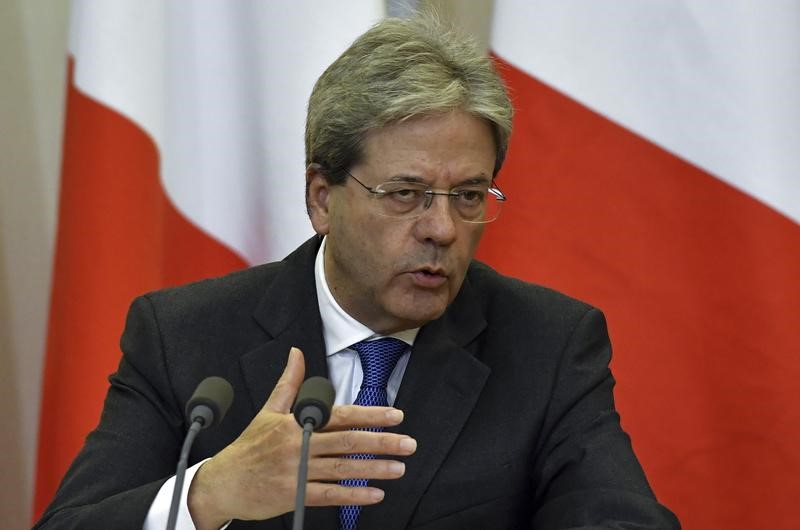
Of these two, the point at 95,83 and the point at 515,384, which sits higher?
the point at 95,83

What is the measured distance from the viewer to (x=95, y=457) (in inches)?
89.8

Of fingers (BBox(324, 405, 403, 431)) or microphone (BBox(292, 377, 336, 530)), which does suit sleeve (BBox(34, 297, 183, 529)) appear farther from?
microphone (BBox(292, 377, 336, 530))

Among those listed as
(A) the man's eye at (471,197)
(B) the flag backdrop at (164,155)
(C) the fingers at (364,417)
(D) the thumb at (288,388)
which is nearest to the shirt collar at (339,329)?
(A) the man's eye at (471,197)

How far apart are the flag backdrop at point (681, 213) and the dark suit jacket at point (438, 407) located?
0.50 m

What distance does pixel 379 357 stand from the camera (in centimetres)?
243

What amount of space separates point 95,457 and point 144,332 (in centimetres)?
30

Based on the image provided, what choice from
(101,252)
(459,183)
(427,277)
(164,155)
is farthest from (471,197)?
(101,252)

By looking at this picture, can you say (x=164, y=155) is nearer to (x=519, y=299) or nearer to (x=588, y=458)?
(x=519, y=299)

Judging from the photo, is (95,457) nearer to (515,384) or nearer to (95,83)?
(515,384)

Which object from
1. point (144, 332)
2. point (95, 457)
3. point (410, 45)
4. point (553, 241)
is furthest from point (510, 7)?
point (95, 457)

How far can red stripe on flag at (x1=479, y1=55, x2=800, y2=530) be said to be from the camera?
9.59ft

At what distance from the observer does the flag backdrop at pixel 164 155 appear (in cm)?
314

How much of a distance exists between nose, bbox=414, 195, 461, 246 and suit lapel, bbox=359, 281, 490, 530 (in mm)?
280

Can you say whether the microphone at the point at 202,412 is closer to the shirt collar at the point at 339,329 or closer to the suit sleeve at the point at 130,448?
the suit sleeve at the point at 130,448
